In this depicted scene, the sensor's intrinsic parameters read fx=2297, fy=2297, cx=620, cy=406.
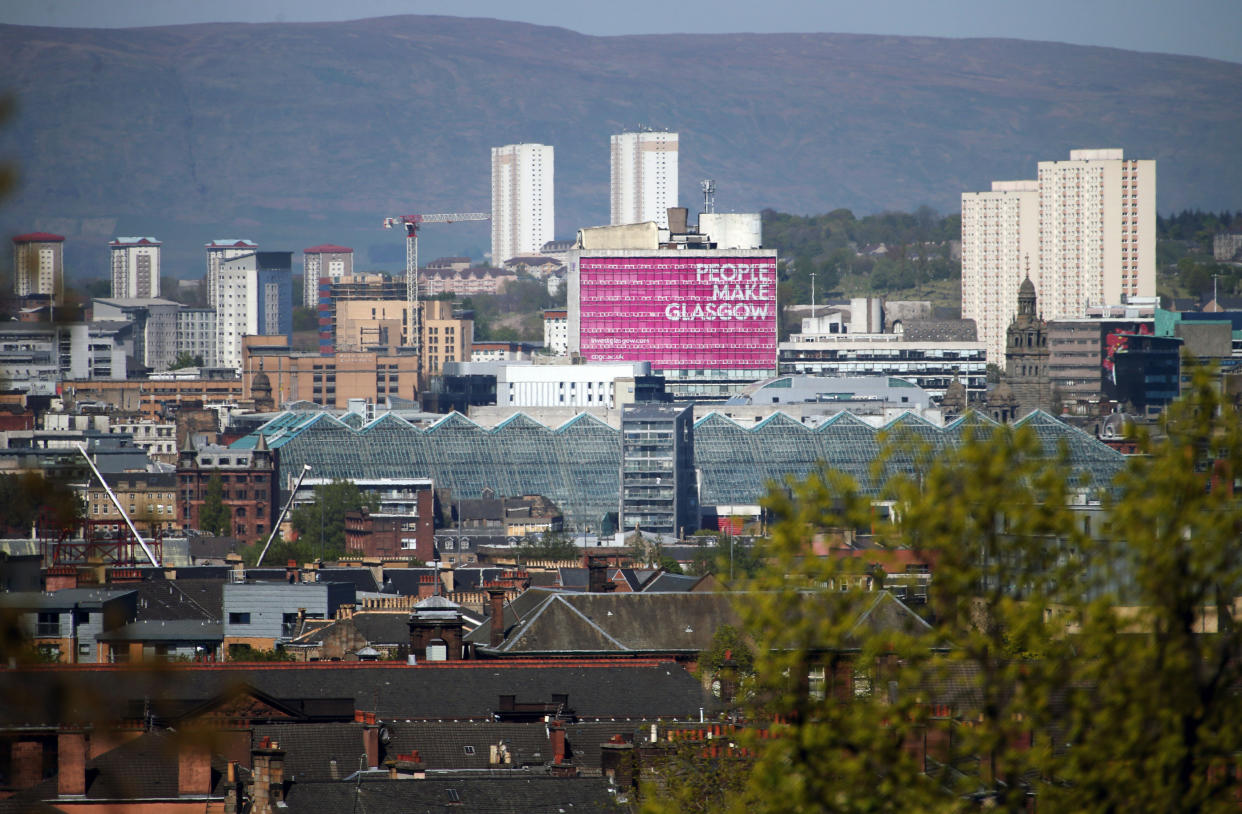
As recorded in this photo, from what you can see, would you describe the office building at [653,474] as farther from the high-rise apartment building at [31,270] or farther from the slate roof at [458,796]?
the high-rise apartment building at [31,270]

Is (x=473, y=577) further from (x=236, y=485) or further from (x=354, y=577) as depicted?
(x=236, y=485)

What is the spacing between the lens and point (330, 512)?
452ft

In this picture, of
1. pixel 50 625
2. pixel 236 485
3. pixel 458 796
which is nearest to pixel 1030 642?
pixel 458 796

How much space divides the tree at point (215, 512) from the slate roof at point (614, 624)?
3327 inches

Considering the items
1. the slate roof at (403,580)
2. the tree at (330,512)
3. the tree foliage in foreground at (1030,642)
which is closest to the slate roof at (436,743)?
the tree foliage in foreground at (1030,642)

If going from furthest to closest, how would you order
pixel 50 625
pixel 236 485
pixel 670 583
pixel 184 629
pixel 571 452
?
1. pixel 571 452
2. pixel 236 485
3. pixel 670 583
4. pixel 184 629
5. pixel 50 625

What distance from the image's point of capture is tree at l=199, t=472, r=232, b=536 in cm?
14112

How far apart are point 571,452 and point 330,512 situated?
30298 millimetres

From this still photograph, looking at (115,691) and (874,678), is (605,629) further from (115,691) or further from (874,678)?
(115,691)

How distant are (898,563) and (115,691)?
9.30 m

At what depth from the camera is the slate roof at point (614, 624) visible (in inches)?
2151

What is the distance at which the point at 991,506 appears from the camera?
1581cm

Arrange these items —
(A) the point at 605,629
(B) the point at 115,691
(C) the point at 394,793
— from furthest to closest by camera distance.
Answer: (A) the point at 605,629 → (C) the point at 394,793 → (B) the point at 115,691

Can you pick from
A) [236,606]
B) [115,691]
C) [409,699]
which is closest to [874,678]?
[115,691]
